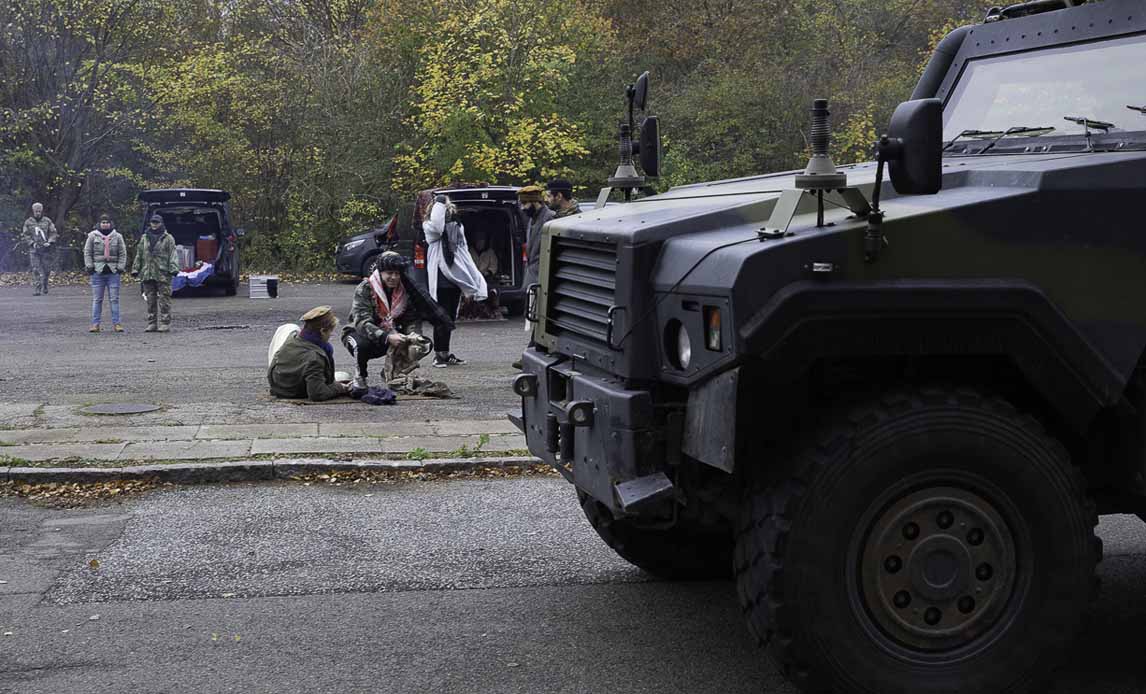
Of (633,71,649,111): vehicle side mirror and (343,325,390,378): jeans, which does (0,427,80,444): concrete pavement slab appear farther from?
(633,71,649,111): vehicle side mirror

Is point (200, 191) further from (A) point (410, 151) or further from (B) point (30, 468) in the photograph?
(B) point (30, 468)

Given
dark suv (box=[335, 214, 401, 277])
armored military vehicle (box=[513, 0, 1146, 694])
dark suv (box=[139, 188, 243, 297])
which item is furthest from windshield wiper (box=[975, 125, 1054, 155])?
dark suv (box=[335, 214, 401, 277])

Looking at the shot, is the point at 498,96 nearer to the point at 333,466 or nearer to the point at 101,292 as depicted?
the point at 101,292

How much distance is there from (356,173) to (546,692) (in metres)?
27.1

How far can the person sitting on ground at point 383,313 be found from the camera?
38.4ft

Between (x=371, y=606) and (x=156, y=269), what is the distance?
1365cm

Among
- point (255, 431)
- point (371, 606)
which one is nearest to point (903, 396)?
point (371, 606)

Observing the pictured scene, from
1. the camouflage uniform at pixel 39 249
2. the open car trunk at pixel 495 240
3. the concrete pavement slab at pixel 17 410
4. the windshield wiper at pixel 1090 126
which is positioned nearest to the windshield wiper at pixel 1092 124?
the windshield wiper at pixel 1090 126

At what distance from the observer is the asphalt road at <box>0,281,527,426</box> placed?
35.6 feet

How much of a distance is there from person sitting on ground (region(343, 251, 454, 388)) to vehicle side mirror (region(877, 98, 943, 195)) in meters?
8.04

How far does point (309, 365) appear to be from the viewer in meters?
11.0

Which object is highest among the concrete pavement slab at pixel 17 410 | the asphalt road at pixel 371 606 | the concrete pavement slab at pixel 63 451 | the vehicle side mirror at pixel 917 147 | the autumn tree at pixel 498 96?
the autumn tree at pixel 498 96

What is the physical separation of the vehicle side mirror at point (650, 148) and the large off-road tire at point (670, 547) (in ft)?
5.71

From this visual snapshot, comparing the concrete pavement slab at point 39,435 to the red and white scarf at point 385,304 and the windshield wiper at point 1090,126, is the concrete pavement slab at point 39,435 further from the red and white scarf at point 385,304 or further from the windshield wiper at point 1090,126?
the windshield wiper at point 1090,126
